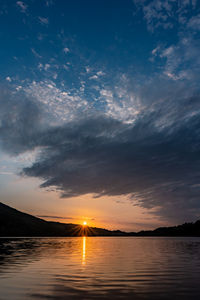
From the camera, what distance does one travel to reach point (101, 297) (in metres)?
15.5

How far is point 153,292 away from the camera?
672 inches

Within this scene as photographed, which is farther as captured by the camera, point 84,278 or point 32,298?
point 84,278

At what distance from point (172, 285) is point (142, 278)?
3887mm

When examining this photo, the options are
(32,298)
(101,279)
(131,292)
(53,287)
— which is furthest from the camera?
(101,279)

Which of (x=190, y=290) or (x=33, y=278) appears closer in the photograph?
(x=190, y=290)

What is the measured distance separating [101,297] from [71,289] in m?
3.24

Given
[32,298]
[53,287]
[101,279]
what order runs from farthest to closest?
[101,279] < [53,287] < [32,298]

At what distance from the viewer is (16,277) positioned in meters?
22.5

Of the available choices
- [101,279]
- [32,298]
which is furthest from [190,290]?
[32,298]

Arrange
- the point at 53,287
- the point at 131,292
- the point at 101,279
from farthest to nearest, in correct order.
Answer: the point at 101,279 < the point at 53,287 < the point at 131,292

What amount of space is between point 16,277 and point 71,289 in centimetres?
740

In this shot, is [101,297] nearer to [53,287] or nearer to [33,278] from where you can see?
[53,287]

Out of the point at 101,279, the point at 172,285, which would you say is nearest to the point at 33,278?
the point at 101,279

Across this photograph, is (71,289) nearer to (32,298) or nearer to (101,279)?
(32,298)
